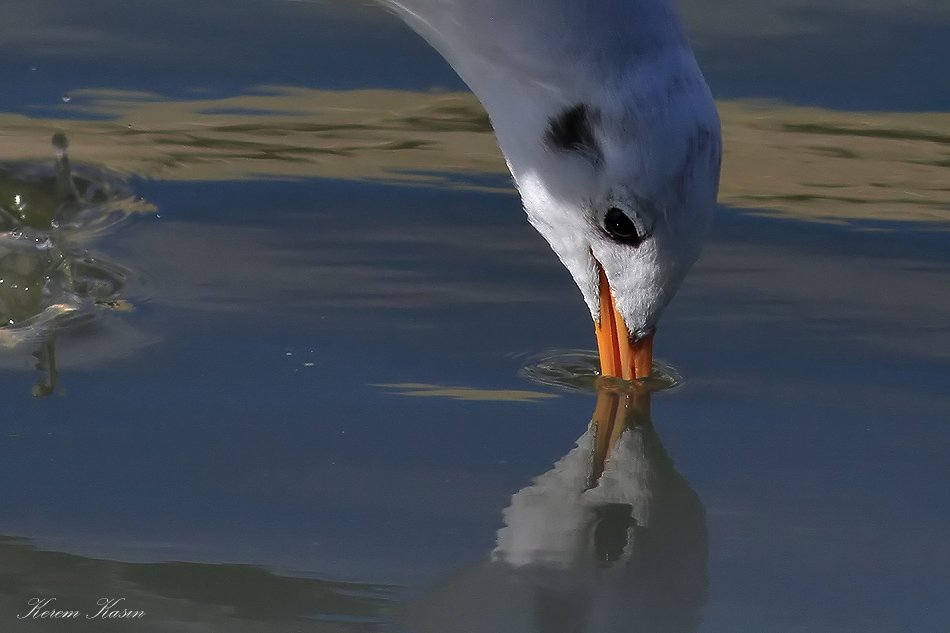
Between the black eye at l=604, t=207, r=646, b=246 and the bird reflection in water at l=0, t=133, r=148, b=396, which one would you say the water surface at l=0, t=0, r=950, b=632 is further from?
the black eye at l=604, t=207, r=646, b=246

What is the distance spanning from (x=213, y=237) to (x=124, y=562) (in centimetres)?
128

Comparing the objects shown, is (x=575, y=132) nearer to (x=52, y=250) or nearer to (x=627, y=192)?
(x=627, y=192)

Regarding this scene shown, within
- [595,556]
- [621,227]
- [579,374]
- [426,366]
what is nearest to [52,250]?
[426,366]

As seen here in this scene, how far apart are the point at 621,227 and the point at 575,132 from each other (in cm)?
20

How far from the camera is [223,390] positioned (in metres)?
2.82

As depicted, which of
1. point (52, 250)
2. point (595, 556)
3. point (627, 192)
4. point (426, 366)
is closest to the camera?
point (595, 556)

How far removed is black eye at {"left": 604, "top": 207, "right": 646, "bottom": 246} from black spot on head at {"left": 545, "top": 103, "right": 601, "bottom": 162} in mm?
103

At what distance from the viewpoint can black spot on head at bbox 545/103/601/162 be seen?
2787mm

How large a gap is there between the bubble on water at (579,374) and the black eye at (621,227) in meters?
0.29

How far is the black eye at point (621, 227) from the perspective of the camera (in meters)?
2.73

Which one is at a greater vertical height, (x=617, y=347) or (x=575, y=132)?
(x=575, y=132)

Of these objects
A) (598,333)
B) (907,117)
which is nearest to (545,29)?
(598,333)

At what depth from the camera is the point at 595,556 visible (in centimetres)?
238

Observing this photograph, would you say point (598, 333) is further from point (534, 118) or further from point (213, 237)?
point (213, 237)
